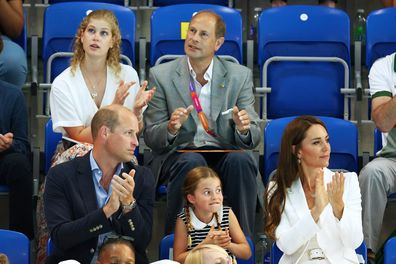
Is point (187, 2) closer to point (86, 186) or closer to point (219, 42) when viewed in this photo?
point (219, 42)

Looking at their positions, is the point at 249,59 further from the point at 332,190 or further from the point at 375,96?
the point at 332,190

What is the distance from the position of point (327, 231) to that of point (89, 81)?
149cm

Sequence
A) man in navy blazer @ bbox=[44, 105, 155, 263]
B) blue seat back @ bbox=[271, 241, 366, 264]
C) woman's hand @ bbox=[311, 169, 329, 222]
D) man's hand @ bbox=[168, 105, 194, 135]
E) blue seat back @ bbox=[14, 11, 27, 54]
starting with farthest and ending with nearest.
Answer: blue seat back @ bbox=[14, 11, 27, 54] → man's hand @ bbox=[168, 105, 194, 135] → blue seat back @ bbox=[271, 241, 366, 264] → woman's hand @ bbox=[311, 169, 329, 222] → man in navy blazer @ bbox=[44, 105, 155, 263]

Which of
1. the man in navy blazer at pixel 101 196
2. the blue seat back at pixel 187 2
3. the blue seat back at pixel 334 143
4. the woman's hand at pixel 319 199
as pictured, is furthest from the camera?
the blue seat back at pixel 187 2

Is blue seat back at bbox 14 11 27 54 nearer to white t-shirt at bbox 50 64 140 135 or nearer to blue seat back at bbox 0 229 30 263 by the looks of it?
white t-shirt at bbox 50 64 140 135

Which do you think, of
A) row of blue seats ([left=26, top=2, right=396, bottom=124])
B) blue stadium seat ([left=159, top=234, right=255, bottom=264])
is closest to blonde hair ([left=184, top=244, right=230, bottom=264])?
blue stadium seat ([left=159, top=234, right=255, bottom=264])

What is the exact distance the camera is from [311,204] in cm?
498

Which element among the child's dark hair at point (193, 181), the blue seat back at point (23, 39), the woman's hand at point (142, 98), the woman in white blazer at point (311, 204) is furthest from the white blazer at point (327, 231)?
the blue seat back at point (23, 39)

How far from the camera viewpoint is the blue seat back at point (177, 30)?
6125mm

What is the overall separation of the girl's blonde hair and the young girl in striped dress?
36.8 inches

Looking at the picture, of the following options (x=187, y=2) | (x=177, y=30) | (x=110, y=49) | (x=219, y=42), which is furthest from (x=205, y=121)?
(x=187, y=2)

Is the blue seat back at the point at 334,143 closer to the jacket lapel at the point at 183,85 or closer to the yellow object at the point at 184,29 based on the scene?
the jacket lapel at the point at 183,85

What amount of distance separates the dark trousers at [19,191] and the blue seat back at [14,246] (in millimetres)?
668

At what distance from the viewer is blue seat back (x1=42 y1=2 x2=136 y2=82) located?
20.1 feet
